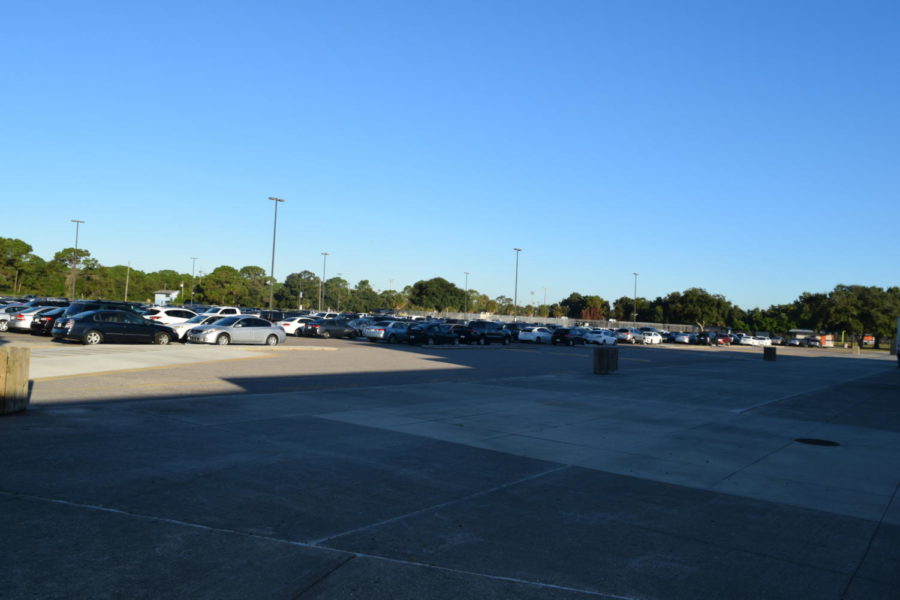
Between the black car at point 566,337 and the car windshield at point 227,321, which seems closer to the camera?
the car windshield at point 227,321

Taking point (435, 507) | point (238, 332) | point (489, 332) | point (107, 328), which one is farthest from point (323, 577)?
point (489, 332)

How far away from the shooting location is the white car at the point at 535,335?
55.8 m

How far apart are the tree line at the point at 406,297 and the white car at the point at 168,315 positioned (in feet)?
219

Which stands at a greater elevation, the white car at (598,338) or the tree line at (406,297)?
the tree line at (406,297)

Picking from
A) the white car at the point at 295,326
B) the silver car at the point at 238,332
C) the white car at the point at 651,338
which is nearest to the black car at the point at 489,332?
the white car at the point at 295,326

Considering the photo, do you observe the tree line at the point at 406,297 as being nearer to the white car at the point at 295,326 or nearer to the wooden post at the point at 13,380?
the white car at the point at 295,326

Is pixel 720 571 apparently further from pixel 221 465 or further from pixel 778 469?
pixel 221 465

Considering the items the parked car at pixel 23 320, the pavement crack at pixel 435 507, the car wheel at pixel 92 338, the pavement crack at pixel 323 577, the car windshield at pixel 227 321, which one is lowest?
the pavement crack at pixel 435 507

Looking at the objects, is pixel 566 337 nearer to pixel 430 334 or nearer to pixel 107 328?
pixel 430 334

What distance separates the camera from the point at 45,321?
3180cm

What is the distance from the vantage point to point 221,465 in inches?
316

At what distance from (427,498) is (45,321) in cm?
3099

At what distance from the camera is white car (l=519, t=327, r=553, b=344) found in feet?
183

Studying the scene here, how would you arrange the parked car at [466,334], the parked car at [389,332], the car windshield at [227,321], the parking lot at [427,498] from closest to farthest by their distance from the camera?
the parking lot at [427,498]
the car windshield at [227,321]
the parked car at [389,332]
the parked car at [466,334]
